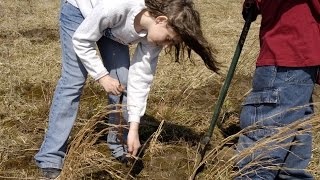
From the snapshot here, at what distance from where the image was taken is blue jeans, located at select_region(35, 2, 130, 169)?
2.50 meters

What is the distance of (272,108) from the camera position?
2209mm

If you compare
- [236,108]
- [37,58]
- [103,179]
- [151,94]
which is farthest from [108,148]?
[37,58]

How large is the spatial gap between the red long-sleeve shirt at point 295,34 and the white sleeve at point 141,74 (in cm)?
63

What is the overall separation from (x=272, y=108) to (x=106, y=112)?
76 centimetres

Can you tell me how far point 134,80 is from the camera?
247cm

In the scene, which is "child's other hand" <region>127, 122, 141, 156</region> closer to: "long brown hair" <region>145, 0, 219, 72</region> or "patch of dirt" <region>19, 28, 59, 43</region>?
"long brown hair" <region>145, 0, 219, 72</region>

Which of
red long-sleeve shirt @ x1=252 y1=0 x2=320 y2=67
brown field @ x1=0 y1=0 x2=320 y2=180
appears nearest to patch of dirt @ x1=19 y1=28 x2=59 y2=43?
brown field @ x1=0 y1=0 x2=320 y2=180

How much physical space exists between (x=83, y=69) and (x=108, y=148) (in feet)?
2.22

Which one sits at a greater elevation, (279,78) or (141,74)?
(279,78)

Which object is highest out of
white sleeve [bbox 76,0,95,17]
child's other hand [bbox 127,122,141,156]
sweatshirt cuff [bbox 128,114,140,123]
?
white sleeve [bbox 76,0,95,17]

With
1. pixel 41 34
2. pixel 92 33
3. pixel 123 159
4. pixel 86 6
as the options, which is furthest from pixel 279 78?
pixel 41 34

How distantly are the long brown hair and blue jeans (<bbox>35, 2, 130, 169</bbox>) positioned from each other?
1.48ft

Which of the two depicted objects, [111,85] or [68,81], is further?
[68,81]

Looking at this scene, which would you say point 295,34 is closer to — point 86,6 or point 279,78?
point 279,78
